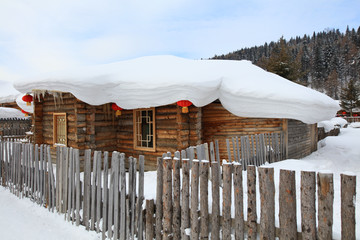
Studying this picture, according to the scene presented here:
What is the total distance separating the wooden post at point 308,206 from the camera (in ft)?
7.82

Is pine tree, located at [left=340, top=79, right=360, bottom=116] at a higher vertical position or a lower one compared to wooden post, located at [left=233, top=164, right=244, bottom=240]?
higher

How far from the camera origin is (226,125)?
32.8 ft

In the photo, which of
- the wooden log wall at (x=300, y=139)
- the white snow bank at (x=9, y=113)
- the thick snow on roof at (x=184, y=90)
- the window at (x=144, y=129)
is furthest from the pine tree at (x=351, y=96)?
the white snow bank at (x=9, y=113)

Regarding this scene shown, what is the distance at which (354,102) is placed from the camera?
153 feet

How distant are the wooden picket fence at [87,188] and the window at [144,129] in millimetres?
4365

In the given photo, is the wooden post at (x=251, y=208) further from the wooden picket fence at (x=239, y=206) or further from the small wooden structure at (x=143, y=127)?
the small wooden structure at (x=143, y=127)

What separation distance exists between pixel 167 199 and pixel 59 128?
867 cm

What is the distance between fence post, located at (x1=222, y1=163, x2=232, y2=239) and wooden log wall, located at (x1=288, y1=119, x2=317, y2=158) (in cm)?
791

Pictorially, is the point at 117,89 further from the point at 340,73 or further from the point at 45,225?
the point at 340,73

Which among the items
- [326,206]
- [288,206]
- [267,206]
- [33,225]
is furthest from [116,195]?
[326,206]

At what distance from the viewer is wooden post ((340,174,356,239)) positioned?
7.17ft

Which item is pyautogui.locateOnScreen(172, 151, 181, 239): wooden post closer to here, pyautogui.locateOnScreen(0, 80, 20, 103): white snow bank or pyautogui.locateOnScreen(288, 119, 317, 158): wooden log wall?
pyautogui.locateOnScreen(288, 119, 317, 158): wooden log wall

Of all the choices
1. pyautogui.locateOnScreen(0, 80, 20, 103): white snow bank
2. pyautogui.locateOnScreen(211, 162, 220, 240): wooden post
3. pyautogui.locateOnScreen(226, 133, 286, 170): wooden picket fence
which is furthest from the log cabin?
pyautogui.locateOnScreen(0, 80, 20, 103): white snow bank

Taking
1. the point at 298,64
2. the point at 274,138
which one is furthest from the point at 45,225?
the point at 298,64
